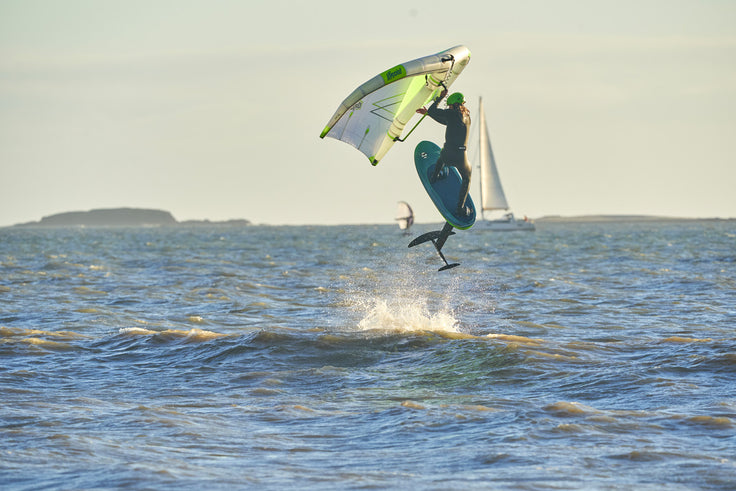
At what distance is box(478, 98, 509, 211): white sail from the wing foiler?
207 feet

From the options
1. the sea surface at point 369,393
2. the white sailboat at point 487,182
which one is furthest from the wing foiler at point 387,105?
the white sailboat at point 487,182

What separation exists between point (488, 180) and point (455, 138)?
70845 mm

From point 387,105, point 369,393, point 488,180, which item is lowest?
point 369,393

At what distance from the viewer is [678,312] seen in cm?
2273

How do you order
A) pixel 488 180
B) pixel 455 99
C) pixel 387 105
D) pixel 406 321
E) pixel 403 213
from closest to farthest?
pixel 455 99
pixel 387 105
pixel 406 321
pixel 403 213
pixel 488 180

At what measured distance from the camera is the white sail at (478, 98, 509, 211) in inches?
3226

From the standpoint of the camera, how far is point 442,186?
55.8 ft

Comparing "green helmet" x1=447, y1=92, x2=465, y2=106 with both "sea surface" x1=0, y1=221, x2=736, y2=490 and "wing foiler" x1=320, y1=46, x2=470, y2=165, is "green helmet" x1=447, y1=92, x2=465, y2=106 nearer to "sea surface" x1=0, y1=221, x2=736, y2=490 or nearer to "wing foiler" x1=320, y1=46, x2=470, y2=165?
"wing foiler" x1=320, y1=46, x2=470, y2=165

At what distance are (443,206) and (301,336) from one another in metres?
3.98

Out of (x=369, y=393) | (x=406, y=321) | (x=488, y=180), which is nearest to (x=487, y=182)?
(x=488, y=180)

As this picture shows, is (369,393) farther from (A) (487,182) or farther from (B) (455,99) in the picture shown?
(A) (487,182)

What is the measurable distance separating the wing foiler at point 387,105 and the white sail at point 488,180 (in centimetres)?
6307

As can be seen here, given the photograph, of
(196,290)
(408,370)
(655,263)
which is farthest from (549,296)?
(655,263)

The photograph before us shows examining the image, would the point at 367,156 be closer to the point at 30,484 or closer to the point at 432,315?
the point at 432,315
